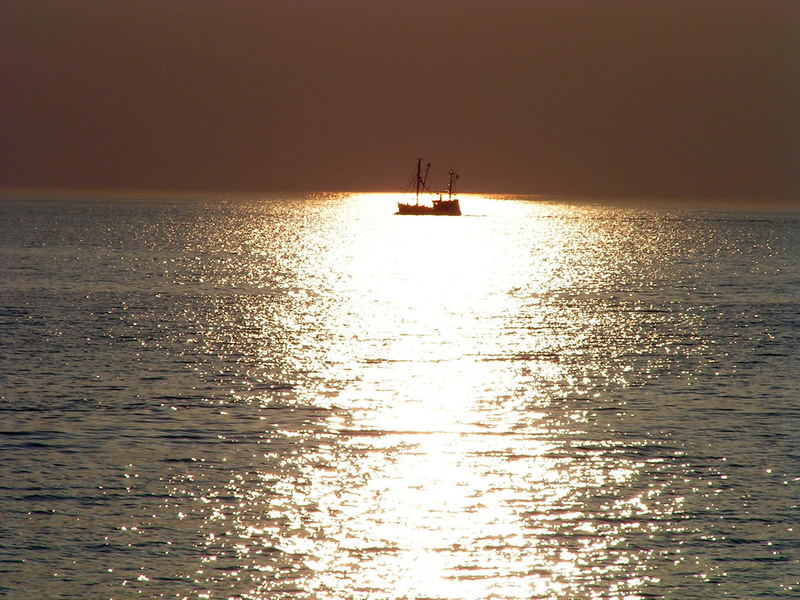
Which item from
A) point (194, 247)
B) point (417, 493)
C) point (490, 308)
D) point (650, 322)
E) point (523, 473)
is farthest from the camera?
point (194, 247)

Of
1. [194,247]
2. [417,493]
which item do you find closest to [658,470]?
[417,493]

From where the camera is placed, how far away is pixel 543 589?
26078 millimetres

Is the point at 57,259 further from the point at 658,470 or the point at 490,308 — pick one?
the point at 658,470

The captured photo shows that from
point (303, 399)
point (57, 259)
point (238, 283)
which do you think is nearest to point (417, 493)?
point (303, 399)

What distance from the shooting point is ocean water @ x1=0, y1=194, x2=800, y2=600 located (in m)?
27.3

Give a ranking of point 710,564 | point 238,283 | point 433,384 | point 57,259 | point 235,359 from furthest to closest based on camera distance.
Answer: point 57,259
point 238,283
point 235,359
point 433,384
point 710,564

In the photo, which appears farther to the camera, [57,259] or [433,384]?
[57,259]

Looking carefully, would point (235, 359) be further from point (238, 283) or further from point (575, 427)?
point (238, 283)

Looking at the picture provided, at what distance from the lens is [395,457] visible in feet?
125

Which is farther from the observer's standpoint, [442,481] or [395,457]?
[395,457]

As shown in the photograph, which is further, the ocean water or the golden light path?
the ocean water

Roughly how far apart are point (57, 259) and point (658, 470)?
421 ft

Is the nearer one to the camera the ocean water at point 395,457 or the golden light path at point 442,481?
the golden light path at point 442,481

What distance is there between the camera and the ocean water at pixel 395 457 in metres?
27.3
